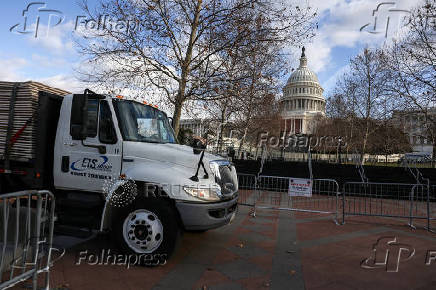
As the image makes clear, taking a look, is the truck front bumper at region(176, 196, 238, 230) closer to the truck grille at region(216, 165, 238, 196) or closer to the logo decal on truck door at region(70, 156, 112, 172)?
the truck grille at region(216, 165, 238, 196)

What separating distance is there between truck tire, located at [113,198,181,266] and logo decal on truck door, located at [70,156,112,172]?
800 mm

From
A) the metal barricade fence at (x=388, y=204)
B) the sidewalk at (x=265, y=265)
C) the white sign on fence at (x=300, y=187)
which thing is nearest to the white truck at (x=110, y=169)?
the sidewalk at (x=265, y=265)

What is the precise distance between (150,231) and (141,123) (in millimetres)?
1888

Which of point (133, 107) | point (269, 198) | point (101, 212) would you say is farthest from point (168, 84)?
point (101, 212)

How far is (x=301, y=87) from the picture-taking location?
93.3m

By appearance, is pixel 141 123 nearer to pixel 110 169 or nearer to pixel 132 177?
pixel 110 169

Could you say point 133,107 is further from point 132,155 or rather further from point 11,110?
point 11,110

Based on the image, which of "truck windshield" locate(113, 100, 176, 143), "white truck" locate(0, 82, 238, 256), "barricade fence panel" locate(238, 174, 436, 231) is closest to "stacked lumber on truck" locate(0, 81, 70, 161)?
"white truck" locate(0, 82, 238, 256)

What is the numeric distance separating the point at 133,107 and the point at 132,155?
959 millimetres

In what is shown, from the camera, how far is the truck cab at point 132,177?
180 inches

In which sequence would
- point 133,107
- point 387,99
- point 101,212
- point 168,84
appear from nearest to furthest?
point 101,212 → point 133,107 → point 168,84 → point 387,99

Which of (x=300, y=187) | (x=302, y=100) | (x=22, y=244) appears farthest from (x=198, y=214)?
(x=302, y=100)

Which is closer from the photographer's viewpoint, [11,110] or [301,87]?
[11,110]

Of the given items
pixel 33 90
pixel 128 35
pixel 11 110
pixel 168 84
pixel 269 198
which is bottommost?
pixel 269 198
